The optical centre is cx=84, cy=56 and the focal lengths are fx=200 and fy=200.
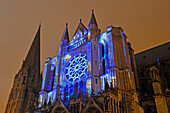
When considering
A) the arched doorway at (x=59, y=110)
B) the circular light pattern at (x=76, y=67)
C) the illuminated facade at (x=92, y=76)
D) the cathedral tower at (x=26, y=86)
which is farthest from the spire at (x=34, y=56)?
the arched doorway at (x=59, y=110)

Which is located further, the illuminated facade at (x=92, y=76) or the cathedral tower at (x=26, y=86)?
the cathedral tower at (x=26, y=86)

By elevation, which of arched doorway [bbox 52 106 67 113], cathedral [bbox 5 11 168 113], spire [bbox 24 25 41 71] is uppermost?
spire [bbox 24 25 41 71]

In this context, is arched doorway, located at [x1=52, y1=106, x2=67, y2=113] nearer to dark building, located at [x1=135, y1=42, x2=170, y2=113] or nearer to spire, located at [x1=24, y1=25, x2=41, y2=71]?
dark building, located at [x1=135, y1=42, x2=170, y2=113]

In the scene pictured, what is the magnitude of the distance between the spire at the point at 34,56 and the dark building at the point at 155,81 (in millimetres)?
16904

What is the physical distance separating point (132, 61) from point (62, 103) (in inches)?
358

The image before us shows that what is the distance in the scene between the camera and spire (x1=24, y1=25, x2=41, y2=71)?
33.3 metres

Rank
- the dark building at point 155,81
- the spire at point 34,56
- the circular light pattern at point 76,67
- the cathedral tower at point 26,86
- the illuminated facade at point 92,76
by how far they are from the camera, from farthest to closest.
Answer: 1. the spire at point 34,56
2. the cathedral tower at point 26,86
3. the circular light pattern at point 76,67
4. the dark building at point 155,81
5. the illuminated facade at point 92,76

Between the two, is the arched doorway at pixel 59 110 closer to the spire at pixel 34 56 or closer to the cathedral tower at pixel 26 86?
the cathedral tower at pixel 26 86

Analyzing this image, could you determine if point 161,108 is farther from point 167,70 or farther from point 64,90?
point 64,90

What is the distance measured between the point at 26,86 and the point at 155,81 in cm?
1896

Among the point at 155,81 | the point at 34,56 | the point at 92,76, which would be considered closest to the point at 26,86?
the point at 34,56

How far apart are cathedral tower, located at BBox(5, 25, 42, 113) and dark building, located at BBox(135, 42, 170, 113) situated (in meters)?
13.5

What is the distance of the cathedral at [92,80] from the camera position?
15.2 metres

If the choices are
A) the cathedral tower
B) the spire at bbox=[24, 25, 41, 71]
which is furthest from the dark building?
the spire at bbox=[24, 25, 41, 71]
